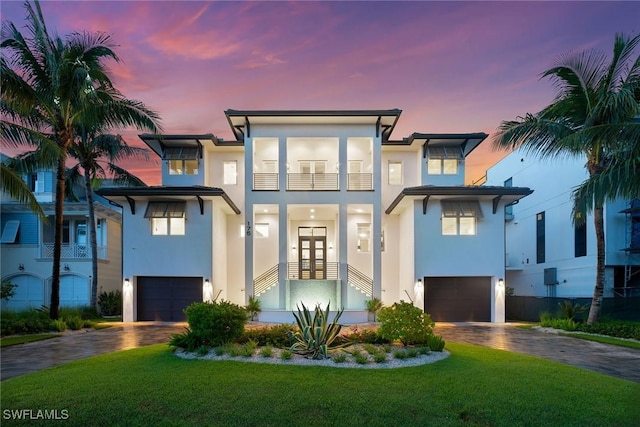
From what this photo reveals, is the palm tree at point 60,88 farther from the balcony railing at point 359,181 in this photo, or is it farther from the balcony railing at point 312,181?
the balcony railing at point 359,181

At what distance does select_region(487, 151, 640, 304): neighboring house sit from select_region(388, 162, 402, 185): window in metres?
8.88

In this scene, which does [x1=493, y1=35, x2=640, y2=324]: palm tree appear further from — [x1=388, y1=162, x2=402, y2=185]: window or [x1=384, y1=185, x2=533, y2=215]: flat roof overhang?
[x1=388, y1=162, x2=402, y2=185]: window

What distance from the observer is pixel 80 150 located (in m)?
20.8

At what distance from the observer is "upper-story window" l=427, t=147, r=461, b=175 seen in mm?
21812

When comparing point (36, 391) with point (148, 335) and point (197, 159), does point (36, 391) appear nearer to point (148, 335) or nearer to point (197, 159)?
point (148, 335)

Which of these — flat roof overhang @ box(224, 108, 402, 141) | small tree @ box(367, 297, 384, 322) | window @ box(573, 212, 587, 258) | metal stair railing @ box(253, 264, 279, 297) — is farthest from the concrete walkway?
flat roof overhang @ box(224, 108, 402, 141)

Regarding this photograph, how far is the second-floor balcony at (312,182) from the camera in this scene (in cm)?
2051

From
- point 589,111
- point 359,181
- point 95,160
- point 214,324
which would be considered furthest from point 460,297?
point 95,160

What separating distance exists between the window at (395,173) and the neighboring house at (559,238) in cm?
888

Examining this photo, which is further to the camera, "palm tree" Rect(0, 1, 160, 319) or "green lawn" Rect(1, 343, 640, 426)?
"palm tree" Rect(0, 1, 160, 319)

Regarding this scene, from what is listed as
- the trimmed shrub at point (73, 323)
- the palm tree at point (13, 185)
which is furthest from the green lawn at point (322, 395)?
the trimmed shrub at point (73, 323)

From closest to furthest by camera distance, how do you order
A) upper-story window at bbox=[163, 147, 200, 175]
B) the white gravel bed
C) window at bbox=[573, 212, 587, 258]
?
the white gravel bed < window at bbox=[573, 212, 587, 258] < upper-story window at bbox=[163, 147, 200, 175]

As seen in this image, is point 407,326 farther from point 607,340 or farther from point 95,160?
point 95,160

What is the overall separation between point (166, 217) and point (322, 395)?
1488cm
